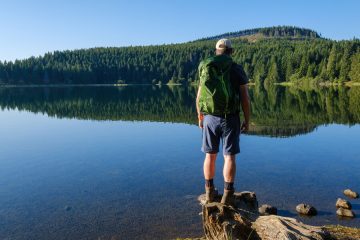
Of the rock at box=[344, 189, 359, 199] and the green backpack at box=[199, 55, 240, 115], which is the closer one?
the green backpack at box=[199, 55, 240, 115]

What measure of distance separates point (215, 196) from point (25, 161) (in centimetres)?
1797

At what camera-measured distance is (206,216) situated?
906 cm

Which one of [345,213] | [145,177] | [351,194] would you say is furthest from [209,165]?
[145,177]

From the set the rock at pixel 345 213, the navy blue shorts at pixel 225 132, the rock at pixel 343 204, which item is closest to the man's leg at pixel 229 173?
the navy blue shorts at pixel 225 132

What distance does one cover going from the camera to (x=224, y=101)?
8.79 m

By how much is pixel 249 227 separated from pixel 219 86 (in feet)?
10.5

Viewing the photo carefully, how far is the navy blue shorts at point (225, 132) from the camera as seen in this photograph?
891 centimetres

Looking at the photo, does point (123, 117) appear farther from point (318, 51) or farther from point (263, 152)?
point (318, 51)

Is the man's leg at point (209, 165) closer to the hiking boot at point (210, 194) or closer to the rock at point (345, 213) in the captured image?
the hiking boot at point (210, 194)

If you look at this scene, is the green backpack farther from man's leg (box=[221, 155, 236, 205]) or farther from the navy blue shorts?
man's leg (box=[221, 155, 236, 205])

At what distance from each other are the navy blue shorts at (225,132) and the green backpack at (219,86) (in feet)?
0.60

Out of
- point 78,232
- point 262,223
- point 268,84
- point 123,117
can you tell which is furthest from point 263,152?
point 268,84

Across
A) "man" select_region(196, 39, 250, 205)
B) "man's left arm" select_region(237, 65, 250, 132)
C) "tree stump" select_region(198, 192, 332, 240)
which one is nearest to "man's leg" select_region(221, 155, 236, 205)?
→ "man" select_region(196, 39, 250, 205)

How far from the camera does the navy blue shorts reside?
8.91m
